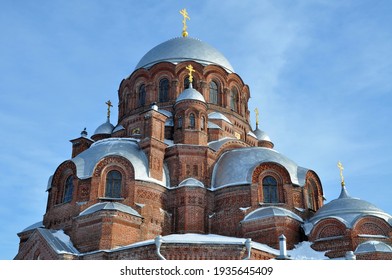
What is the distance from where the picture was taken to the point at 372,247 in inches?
640

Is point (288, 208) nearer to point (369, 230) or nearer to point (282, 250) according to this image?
point (369, 230)

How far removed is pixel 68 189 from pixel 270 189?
8.26 m

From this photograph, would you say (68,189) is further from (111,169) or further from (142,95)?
(142,95)

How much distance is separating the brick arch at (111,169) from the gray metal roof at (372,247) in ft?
28.5

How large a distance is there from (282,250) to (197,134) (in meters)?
7.96

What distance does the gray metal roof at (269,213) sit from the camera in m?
18.1

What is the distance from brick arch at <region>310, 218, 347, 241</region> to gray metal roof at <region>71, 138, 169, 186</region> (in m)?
6.25

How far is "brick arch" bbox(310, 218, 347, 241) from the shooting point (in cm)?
1768

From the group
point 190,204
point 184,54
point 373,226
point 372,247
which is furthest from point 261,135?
point 372,247

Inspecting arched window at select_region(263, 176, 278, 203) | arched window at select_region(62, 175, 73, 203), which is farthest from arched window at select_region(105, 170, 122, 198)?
arched window at select_region(263, 176, 278, 203)

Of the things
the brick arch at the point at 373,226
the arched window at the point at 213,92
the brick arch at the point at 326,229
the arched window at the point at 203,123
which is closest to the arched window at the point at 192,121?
the arched window at the point at 203,123

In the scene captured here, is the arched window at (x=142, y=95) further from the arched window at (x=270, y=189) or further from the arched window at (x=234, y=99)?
the arched window at (x=270, y=189)

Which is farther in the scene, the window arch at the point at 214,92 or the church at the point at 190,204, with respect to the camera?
the window arch at the point at 214,92

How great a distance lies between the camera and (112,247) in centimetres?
1661
